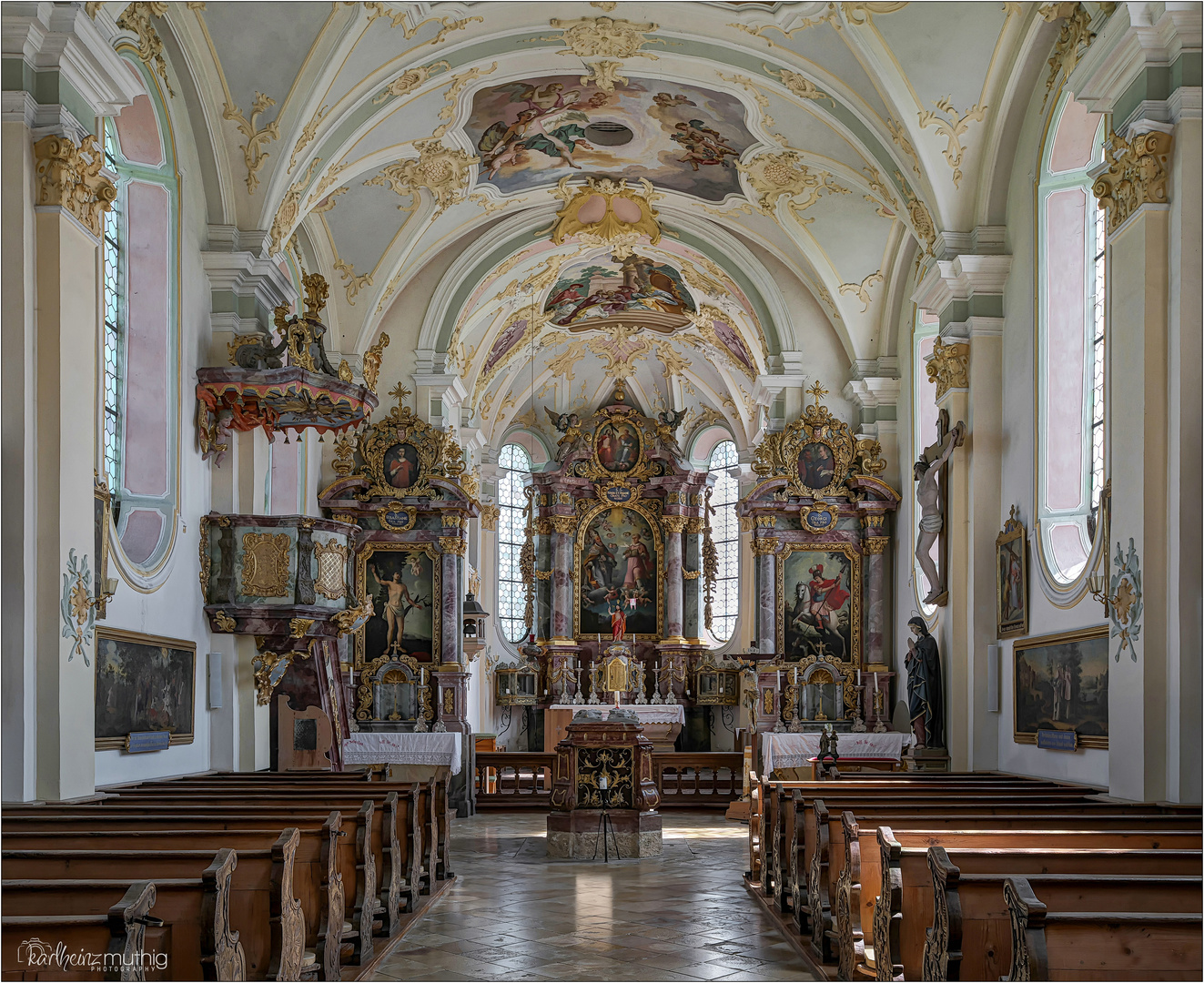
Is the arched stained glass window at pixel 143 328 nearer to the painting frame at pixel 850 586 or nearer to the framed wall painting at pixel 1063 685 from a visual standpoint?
the framed wall painting at pixel 1063 685

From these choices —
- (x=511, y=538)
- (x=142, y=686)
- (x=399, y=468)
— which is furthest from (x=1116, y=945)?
(x=511, y=538)

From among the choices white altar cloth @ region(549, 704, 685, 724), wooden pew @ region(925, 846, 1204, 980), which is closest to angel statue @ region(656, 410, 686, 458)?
white altar cloth @ region(549, 704, 685, 724)

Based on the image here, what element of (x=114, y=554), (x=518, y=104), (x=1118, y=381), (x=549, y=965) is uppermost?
(x=518, y=104)

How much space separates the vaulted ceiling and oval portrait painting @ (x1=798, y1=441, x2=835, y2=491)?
1.42 m

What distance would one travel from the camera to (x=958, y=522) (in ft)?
45.1

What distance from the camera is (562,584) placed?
26.4 m

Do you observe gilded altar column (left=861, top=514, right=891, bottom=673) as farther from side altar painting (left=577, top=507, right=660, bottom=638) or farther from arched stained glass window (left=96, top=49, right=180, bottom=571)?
arched stained glass window (left=96, top=49, right=180, bottom=571)

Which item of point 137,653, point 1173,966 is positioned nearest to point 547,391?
point 137,653

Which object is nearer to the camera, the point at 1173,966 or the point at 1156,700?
the point at 1173,966

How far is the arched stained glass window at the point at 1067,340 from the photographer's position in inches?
468

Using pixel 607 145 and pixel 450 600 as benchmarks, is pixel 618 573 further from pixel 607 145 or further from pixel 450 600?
pixel 607 145

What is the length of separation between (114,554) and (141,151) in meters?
3.94

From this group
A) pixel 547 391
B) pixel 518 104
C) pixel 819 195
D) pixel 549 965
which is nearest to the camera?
pixel 549 965

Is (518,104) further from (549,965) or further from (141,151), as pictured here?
(549,965)
